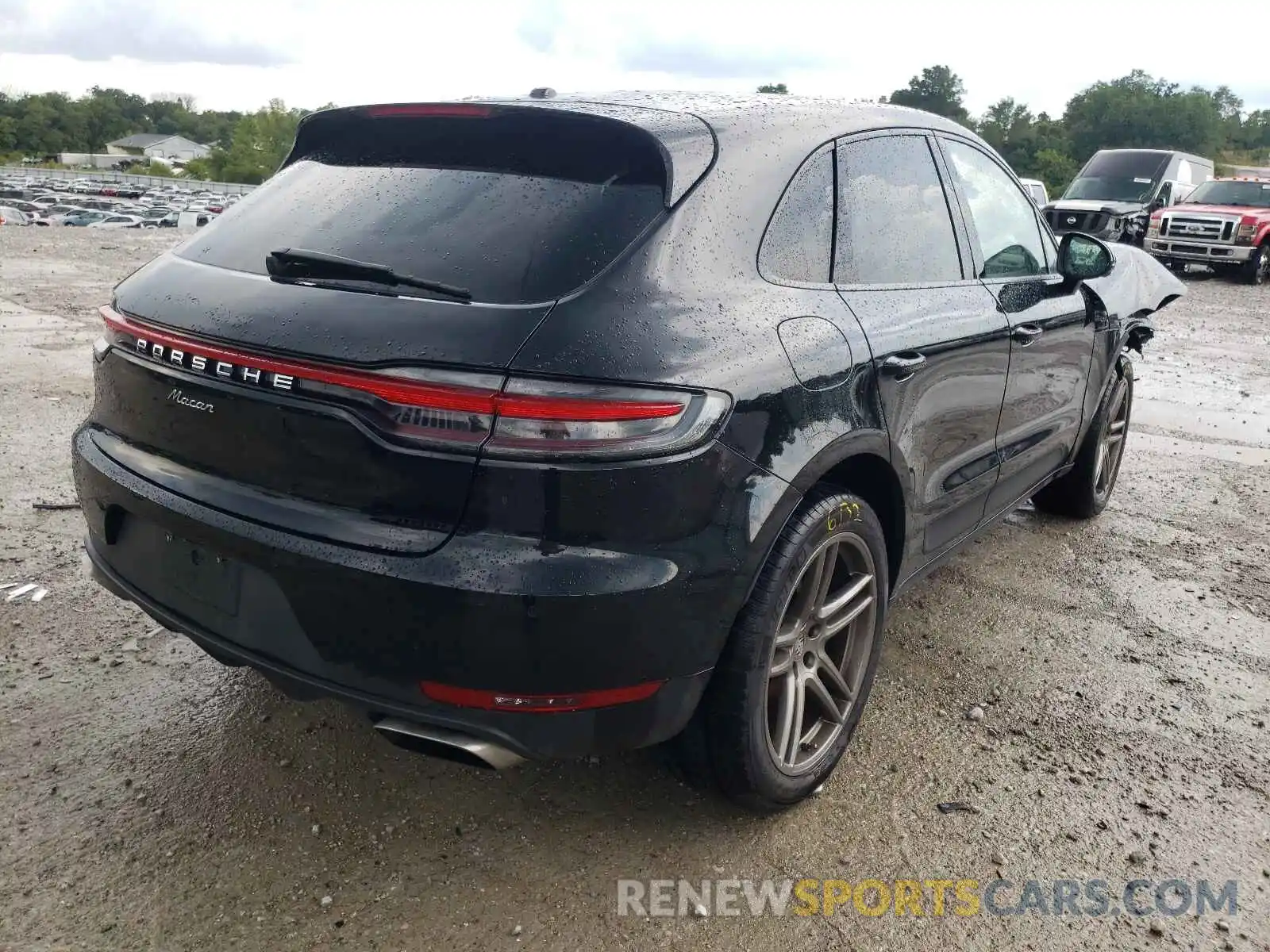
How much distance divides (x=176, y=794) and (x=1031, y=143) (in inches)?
2917

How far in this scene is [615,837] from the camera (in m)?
2.50

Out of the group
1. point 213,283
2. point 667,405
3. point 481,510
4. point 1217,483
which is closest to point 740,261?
point 667,405

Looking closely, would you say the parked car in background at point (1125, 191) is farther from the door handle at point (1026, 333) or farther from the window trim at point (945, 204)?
the window trim at point (945, 204)

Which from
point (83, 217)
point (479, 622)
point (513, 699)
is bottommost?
point (83, 217)

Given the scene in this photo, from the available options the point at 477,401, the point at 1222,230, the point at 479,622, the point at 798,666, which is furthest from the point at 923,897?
the point at 1222,230

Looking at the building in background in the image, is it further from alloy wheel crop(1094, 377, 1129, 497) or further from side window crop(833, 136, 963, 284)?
side window crop(833, 136, 963, 284)

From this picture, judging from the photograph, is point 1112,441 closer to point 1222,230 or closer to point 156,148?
point 1222,230

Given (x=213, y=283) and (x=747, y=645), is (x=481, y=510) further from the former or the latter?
(x=213, y=283)

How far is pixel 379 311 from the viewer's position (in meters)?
2.07

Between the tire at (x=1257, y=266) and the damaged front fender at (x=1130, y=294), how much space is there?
45.4 feet

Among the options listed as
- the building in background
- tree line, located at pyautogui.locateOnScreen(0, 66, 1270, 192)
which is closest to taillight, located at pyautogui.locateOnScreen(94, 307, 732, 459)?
tree line, located at pyautogui.locateOnScreen(0, 66, 1270, 192)

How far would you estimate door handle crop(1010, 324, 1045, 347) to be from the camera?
3451mm

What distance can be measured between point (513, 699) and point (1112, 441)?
414 cm

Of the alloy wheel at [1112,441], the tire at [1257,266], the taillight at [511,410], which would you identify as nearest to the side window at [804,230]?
the taillight at [511,410]
